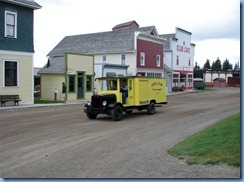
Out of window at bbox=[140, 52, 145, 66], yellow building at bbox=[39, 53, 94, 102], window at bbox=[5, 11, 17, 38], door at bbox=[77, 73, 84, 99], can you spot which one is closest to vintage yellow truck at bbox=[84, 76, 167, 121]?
window at bbox=[5, 11, 17, 38]

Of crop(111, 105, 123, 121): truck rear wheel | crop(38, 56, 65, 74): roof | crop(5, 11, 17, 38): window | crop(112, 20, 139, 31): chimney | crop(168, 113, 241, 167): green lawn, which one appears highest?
crop(112, 20, 139, 31): chimney

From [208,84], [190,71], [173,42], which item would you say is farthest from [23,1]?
[208,84]

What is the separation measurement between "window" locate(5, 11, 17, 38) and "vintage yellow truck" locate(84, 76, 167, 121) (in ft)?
32.2

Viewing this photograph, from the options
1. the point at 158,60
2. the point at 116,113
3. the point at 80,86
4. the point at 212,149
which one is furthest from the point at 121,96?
the point at 158,60

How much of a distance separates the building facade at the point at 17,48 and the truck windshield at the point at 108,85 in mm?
9512

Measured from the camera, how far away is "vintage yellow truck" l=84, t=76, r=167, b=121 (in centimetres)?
1677

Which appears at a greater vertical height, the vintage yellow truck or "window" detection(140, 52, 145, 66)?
"window" detection(140, 52, 145, 66)

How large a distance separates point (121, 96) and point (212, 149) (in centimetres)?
982

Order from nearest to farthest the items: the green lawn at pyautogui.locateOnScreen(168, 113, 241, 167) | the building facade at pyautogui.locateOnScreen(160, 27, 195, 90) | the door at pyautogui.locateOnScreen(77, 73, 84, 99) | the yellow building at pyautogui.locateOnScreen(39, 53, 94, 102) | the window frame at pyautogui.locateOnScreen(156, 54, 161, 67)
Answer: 1. the green lawn at pyautogui.locateOnScreen(168, 113, 241, 167)
2. the yellow building at pyautogui.locateOnScreen(39, 53, 94, 102)
3. the door at pyautogui.locateOnScreen(77, 73, 84, 99)
4. the window frame at pyautogui.locateOnScreen(156, 54, 161, 67)
5. the building facade at pyautogui.locateOnScreen(160, 27, 195, 90)

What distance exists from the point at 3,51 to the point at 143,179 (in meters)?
20.3

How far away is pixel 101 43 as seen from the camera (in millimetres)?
44531

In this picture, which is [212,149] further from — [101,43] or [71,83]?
[101,43]

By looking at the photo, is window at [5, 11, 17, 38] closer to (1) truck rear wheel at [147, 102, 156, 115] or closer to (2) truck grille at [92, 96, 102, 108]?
(2) truck grille at [92, 96, 102, 108]

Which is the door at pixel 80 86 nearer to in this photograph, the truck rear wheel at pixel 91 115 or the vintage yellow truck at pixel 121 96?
the vintage yellow truck at pixel 121 96
